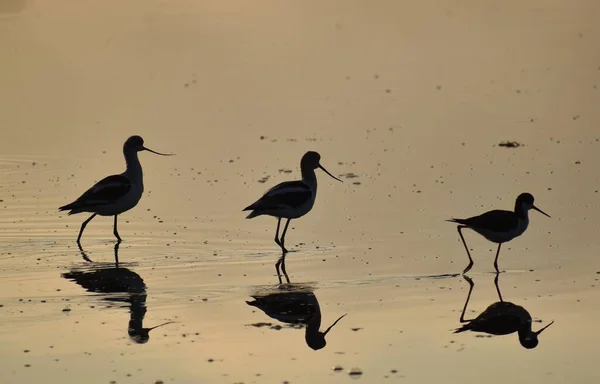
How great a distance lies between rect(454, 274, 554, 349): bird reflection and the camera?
10305mm

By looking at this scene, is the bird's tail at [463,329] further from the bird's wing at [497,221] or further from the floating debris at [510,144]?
the floating debris at [510,144]

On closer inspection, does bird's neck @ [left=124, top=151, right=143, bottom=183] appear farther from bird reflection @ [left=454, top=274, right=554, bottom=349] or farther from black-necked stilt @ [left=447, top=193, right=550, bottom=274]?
bird reflection @ [left=454, top=274, right=554, bottom=349]

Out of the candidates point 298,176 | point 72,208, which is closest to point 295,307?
point 72,208

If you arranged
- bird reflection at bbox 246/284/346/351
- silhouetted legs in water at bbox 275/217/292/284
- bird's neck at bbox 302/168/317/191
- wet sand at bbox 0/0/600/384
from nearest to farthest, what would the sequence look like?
wet sand at bbox 0/0/600/384 < bird reflection at bbox 246/284/346/351 < silhouetted legs in water at bbox 275/217/292/284 < bird's neck at bbox 302/168/317/191

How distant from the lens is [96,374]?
30.9 ft

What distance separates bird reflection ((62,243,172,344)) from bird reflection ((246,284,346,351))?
956mm

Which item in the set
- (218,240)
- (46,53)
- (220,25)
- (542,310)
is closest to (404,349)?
(542,310)

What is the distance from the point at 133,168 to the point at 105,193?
84 cm

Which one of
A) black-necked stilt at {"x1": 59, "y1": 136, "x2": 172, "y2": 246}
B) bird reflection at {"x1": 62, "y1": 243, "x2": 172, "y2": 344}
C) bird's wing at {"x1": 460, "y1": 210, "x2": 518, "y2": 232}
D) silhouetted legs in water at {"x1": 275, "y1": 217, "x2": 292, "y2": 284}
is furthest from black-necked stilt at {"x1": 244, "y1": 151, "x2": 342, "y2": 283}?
bird's wing at {"x1": 460, "y1": 210, "x2": 518, "y2": 232}

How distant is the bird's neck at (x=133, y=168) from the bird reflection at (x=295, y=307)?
385cm

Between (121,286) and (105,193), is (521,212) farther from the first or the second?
(105,193)

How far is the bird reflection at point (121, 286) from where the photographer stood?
10844 mm

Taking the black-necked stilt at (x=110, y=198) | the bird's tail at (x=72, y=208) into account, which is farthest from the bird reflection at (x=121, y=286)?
the bird's tail at (x=72, y=208)

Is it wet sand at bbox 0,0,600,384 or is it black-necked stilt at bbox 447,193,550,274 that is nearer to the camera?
wet sand at bbox 0,0,600,384
